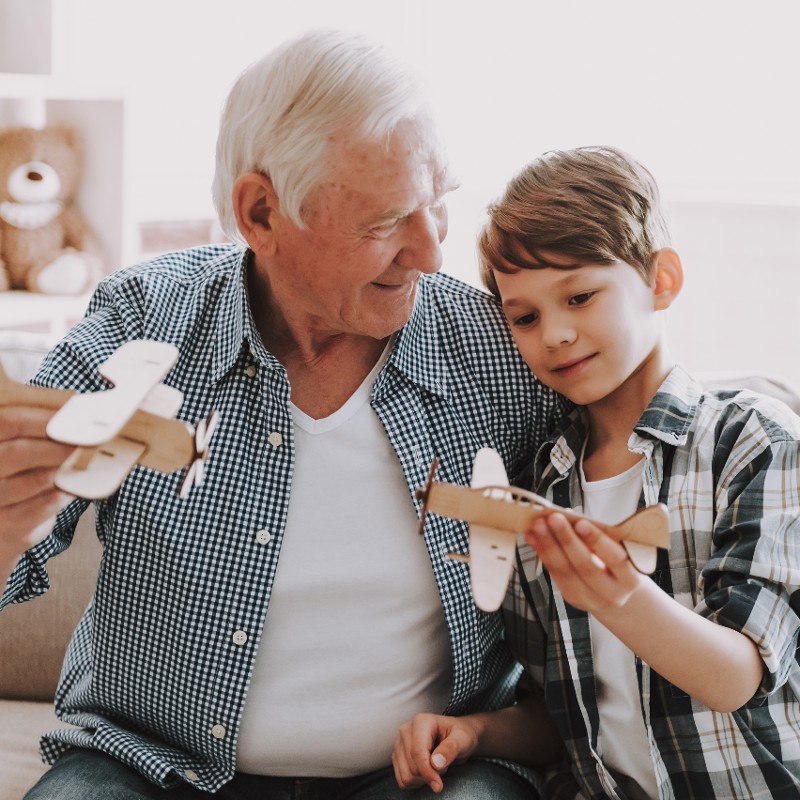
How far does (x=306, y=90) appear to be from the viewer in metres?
1.16

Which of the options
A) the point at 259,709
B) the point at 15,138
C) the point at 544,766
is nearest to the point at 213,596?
the point at 259,709

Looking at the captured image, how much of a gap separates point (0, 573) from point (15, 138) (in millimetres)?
1787

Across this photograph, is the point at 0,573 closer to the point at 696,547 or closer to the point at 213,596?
the point at 213,596

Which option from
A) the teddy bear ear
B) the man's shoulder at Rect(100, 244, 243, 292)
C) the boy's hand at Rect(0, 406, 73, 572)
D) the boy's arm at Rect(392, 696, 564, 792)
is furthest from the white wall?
the boy's hand at Rect(0, 406, 73, 572)

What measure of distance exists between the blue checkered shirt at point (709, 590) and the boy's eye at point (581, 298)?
0.49 ft

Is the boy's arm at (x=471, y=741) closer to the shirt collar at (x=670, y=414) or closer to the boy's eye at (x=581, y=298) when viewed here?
the shirt collar at (x=670, y=414)

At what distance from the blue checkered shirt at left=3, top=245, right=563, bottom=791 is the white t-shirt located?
3 centimetres

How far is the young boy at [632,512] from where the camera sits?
1.08m

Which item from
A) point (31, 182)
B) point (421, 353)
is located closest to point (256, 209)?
point (421, 353)

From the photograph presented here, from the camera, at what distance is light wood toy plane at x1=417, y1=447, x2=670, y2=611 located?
0.87 meters

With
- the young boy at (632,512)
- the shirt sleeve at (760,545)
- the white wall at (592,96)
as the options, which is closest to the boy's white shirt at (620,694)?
the young boy at (632,512)

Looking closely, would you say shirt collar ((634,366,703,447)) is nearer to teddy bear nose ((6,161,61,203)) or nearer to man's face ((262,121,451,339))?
man's face ((262,121,451,339))

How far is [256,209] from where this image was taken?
1249 millimetres

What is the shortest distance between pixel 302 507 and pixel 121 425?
466 mm
